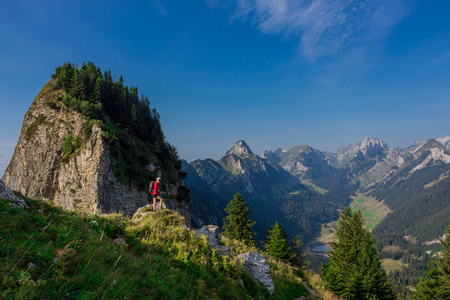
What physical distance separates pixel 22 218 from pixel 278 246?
31.3 meters

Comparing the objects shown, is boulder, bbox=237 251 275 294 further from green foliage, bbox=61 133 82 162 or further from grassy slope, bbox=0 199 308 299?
green foliage, bbox=61 133 82 162

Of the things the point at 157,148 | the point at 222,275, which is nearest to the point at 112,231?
the point at 222,275

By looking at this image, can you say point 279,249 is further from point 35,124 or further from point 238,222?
point 35,124

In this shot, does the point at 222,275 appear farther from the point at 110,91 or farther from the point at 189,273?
the point at 110,91

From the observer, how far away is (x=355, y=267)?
25219 millimetres

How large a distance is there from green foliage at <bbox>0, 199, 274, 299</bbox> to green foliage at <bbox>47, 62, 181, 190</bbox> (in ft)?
120

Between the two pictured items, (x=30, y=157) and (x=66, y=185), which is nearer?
(x=66, y=185)

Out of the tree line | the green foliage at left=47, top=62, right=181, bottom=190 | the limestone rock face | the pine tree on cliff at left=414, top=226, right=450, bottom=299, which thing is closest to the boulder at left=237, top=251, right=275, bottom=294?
the tree line

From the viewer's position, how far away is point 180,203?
50.8 metres

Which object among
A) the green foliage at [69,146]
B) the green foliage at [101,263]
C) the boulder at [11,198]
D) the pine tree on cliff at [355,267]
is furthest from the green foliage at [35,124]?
the pine tree on cliff at [355,267]

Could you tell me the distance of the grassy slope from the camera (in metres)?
3.36

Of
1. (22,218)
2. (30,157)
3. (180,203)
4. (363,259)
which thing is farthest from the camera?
(180,203)

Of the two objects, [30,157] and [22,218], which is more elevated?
[30,157]

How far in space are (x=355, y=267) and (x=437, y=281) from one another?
835 centimetres
